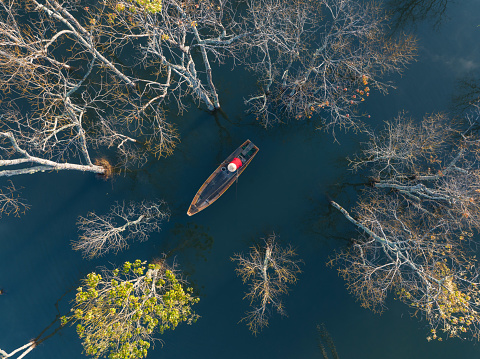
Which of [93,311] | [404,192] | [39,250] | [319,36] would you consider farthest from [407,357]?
[39,250]

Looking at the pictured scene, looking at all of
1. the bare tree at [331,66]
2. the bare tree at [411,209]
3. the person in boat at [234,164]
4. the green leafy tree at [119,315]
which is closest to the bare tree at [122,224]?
the green leafy tree at [119,315]

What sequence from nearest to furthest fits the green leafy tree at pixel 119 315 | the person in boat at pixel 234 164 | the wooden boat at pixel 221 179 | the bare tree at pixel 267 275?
the green leafy tree at pixel 119 315, the person in boat at pixel 234 164, the bare tree at pixel 267 275, the wooden boat at pixel 221 179

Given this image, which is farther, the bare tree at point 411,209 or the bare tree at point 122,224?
A: the bare tree at point 122,224

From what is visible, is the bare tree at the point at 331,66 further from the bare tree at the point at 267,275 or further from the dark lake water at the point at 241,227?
the bare tree at the point at 267,275

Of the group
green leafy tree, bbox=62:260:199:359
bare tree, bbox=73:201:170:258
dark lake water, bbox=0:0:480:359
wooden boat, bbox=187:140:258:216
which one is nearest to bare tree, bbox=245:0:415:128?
dark lake water, bbox=0:0:480:359

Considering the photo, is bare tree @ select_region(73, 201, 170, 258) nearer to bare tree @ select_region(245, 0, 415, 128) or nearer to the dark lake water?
the dark lake water

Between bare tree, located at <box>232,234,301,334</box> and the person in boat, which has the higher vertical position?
the person in boat
